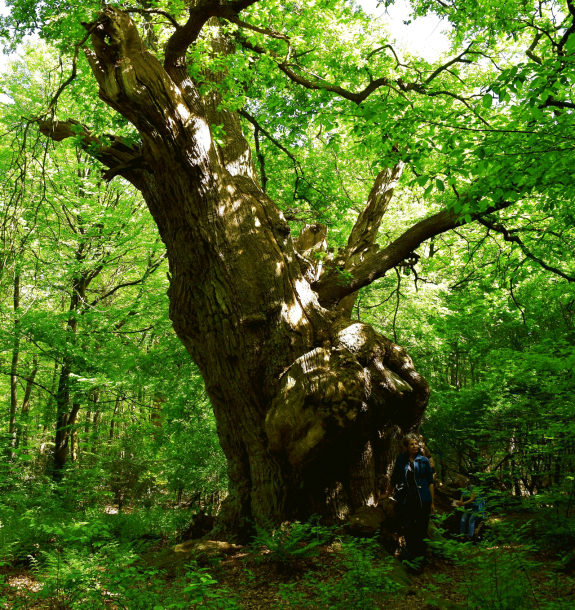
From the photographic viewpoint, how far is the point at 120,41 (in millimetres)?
5199

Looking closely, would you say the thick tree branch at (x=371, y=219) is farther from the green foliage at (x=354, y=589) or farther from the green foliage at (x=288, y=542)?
the green foliage at (x=354, y=589)

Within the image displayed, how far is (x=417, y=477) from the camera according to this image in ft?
17.2

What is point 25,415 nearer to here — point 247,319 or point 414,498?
point 247,319

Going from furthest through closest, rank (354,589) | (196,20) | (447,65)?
(447,65), (196,20), (354,589)

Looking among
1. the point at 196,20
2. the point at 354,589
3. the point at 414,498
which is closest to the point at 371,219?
the point at 196,20

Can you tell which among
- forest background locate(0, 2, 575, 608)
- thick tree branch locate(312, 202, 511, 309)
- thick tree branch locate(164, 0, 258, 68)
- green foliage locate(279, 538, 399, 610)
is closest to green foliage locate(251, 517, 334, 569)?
green foliage locate(279, 538, 399, 610)

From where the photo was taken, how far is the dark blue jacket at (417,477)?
16.9ft

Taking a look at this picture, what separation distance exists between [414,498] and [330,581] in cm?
148

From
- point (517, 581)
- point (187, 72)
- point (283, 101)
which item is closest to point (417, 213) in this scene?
point (283, 101)

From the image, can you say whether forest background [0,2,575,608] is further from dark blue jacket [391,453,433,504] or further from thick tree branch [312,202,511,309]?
dark blue jacket [391,453,433,504]

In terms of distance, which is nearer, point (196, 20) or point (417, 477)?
point (196, 20)

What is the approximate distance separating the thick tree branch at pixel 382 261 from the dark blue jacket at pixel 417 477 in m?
2.47

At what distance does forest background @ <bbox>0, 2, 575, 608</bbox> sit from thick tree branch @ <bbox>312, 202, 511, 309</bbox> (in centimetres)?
44

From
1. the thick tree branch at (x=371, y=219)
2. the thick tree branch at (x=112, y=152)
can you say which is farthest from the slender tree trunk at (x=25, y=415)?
the thick tree branch at (x=371, y=219)
